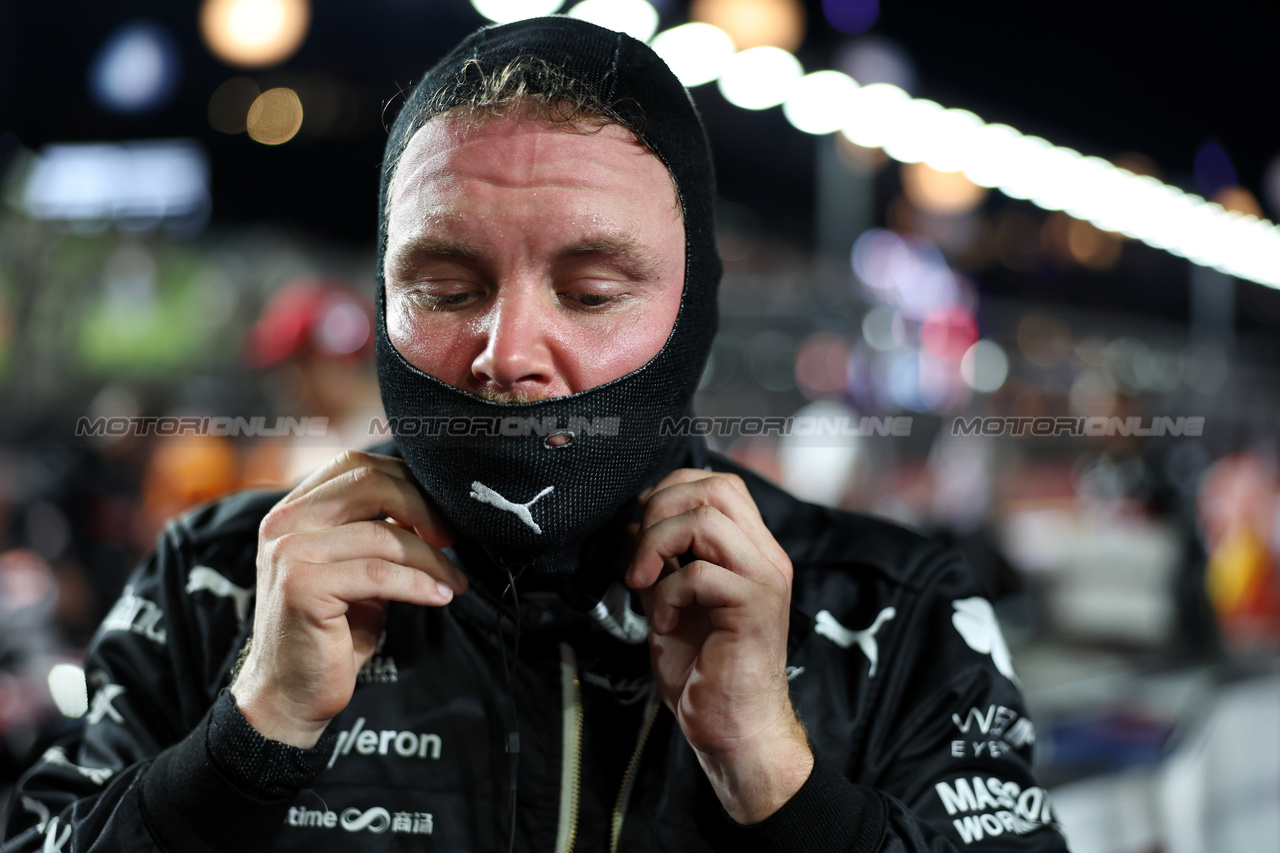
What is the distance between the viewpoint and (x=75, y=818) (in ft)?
3.62

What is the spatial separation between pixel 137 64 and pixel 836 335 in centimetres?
567

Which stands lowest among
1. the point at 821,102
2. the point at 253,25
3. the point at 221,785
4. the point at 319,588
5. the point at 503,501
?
the point at 221,785

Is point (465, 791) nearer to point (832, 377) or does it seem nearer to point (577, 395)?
point (577, 395)

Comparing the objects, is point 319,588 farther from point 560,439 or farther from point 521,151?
point 521,151

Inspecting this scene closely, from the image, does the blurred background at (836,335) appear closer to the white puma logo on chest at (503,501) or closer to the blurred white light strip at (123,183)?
the blurred white light strip at (123,183)

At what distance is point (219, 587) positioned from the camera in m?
1.30

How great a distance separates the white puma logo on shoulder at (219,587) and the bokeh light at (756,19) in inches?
142

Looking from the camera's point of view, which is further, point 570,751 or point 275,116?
point 275,116

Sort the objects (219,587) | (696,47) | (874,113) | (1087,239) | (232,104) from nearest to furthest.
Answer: (219,587) → (696,47) → (874,113) → (232,104) → (1087,239)

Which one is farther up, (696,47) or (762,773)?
(696,47)

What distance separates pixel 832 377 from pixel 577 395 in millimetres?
6049
